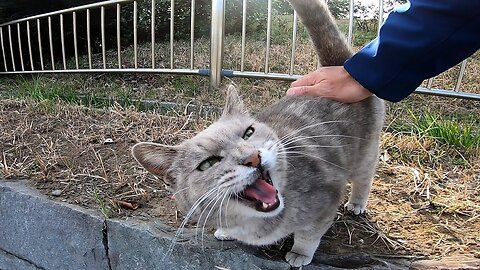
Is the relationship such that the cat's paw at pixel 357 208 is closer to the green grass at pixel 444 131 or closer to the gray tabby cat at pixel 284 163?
the gray tabby cat at pixel 284 163

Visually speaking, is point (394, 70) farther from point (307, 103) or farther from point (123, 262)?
point (123, 262)

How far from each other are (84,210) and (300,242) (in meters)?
1.04

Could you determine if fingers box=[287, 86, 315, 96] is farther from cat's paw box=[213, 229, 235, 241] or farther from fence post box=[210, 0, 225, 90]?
fence post box=[210, 0, 225, 90]

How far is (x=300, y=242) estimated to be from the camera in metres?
1.87

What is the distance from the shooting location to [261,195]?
163cm

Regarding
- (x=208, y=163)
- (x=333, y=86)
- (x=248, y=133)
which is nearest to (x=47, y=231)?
(x=208, y=163)

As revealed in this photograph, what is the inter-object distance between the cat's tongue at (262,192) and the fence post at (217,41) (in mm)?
2770

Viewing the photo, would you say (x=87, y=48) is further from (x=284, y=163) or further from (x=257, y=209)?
(x=257, y=209)

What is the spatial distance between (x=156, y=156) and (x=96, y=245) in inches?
26.8

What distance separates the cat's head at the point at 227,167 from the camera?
5.30 feet

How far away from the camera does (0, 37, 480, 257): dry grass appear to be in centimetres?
206

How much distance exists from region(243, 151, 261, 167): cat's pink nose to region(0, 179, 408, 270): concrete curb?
0.49m

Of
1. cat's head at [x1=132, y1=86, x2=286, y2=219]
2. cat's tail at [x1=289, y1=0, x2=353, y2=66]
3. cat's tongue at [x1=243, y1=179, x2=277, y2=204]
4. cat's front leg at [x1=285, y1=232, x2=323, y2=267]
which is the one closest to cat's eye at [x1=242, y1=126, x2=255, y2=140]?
cat's head at [x1=132, y1=86, x2=286, y2=219]

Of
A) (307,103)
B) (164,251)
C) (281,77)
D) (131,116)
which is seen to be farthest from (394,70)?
(281,77)
